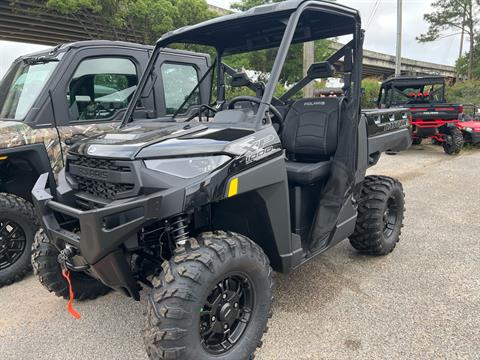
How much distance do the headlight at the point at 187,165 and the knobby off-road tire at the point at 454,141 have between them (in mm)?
10666

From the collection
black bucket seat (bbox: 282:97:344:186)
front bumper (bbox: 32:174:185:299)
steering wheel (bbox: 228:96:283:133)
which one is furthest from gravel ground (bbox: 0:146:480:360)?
steering wheel (bbox: 228:96:283:133)

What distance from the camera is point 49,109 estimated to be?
144 inches

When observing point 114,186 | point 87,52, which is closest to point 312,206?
point 114,186

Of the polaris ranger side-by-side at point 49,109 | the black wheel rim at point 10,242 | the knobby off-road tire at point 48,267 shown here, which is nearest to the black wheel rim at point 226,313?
the knobby off-road tire at point 48,267

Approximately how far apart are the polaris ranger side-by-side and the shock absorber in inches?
69.1

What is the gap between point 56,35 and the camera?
18.2m

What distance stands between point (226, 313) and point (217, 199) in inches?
27.3

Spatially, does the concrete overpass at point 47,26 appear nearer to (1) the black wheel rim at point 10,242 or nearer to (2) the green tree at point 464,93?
(1) the black wheel rim at point 10,242

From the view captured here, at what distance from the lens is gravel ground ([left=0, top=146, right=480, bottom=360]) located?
2.50 m

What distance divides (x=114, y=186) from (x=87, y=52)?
2383 millimetres

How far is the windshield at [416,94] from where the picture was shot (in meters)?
11.8

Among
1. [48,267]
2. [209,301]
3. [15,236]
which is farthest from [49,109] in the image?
[209,301]

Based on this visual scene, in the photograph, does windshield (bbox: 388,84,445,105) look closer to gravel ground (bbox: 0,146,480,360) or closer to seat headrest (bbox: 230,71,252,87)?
gravel ground (bbox: 0,146,480,360)

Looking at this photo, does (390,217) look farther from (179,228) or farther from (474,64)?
(474,64)
